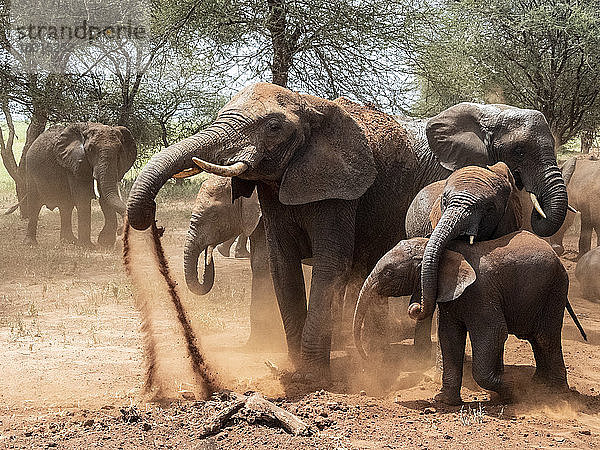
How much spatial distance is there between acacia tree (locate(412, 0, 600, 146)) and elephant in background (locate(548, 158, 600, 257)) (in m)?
2.42

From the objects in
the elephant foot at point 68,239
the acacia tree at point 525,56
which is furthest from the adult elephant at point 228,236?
the elephant foot at point 68,239

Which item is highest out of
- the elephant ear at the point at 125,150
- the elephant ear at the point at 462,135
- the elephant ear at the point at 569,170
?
the elephant ear at the point at 125,150

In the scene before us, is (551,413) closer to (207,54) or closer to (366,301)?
(366,301)

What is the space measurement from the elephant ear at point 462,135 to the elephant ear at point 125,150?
8943mm

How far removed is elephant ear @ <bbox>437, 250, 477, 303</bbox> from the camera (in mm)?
5746

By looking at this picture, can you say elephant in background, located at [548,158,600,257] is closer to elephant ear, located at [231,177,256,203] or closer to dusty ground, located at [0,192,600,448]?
dusty ground, located at [0,192,600,448]

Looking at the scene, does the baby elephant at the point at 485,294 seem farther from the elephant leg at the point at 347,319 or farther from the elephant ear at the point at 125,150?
the elephant ear at the point at 125,150

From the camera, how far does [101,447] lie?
16.6ft

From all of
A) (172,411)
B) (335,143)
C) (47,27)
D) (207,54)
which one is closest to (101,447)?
(172,411)

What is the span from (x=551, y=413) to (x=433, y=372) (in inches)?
55.5

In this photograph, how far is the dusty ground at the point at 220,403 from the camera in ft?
17.2

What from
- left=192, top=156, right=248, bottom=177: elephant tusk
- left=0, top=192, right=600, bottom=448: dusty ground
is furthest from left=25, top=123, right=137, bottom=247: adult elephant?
left=192, top=156, right=248, bottom=177: elephant tusk

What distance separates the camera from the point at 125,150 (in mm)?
16406

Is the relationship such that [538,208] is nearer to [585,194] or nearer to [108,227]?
[585,194]
